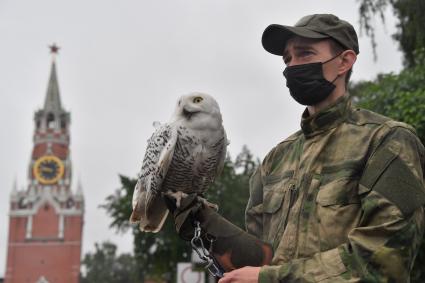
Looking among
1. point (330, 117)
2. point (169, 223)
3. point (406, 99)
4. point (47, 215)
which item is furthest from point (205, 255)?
point (47, 215)

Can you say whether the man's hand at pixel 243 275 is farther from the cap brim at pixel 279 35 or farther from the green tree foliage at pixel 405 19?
the green tree foliage at pixel 405 19

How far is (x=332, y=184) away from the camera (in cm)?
271

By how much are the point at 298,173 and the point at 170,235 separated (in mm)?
18747

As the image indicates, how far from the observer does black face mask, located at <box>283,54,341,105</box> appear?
9.42 ft

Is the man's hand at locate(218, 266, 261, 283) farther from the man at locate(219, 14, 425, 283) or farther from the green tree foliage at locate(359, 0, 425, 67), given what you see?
the green tree foliage at locate(359, 0, 425, 67)

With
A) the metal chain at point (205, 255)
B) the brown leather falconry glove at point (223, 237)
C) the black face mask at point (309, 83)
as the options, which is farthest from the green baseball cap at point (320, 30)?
the metal chain at point (205, 255)

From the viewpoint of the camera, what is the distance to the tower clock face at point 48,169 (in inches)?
3007

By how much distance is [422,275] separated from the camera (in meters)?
9.44

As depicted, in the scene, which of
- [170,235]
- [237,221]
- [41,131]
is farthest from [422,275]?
[41,131]

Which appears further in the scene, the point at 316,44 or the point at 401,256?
the point at 316,44

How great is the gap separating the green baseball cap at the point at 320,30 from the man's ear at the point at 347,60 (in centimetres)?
3

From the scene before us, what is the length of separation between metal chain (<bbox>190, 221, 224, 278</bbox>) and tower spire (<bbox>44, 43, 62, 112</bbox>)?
259ft

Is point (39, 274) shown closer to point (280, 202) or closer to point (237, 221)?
point (237, 221)

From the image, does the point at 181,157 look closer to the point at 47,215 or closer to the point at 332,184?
the point at 332,184
